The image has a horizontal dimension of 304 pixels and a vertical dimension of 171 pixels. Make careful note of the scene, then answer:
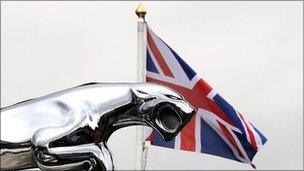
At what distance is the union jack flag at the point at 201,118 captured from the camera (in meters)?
14.0

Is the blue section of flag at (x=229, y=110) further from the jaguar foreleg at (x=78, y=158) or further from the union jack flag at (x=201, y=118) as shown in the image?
the jaguar foreleg at (x=78, y=158)

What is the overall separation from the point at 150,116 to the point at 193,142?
24.5 ft

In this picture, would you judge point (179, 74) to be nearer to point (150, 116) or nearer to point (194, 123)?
point (194, 123)

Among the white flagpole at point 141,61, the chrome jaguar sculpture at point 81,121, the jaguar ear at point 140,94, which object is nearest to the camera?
the chrome jaguar sculpture at point 81,121

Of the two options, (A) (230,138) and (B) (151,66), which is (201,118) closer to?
(A) (230,138)

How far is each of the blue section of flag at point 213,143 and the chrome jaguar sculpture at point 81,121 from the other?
732 centimetres

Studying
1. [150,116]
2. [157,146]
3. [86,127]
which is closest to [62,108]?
[86,127]

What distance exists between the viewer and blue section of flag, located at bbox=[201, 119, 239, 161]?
14.2 metres

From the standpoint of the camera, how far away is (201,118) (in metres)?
14.2

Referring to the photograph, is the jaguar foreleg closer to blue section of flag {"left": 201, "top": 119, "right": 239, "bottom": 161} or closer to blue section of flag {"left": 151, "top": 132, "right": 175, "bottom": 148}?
blue section of flag {"left": 151, "top": 132, "right": 175, "bottom": 148}

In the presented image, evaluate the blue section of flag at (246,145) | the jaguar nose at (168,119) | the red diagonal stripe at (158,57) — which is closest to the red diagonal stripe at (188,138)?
the blue section of flag at (246,145)

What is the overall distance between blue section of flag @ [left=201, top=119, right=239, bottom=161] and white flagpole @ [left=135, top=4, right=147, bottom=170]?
1453 millimetres

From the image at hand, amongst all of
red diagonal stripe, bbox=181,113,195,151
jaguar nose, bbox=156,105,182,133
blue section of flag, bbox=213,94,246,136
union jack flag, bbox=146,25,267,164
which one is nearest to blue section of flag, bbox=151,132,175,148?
union jack flag, bbox=146,25,267,164

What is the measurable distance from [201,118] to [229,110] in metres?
0.53
